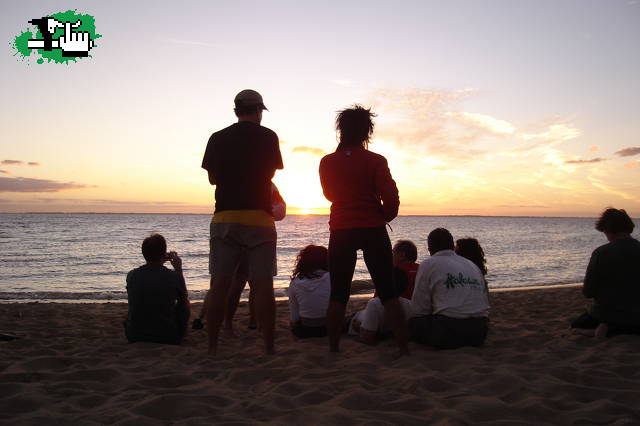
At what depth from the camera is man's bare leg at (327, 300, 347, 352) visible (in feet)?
12.7

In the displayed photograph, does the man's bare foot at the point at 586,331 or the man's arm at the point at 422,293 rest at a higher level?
the man's arm at the point at 422,293

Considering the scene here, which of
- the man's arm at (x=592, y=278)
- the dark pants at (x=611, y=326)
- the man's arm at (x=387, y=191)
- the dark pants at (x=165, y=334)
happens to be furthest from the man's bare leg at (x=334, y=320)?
the dark pants at (x=611, y=326)

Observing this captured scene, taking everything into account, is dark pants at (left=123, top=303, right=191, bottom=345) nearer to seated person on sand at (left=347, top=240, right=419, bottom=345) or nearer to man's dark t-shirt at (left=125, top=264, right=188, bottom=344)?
man's dark t-shirt at (left=125, top=264, right=188, bottom=344)

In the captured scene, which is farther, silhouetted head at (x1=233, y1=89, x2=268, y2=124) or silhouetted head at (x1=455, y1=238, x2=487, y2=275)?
silhouetted head at (x1=455, y1=238, x2=487, y2=275)

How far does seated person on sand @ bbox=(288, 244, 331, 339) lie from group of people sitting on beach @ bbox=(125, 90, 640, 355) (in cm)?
53

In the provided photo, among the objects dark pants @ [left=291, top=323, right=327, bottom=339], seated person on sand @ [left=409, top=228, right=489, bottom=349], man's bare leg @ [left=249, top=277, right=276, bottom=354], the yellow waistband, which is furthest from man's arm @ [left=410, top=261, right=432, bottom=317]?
the yellow waistband

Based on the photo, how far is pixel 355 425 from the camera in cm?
224

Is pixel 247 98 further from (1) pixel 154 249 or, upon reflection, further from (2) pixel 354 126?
(1) pixel 154 249

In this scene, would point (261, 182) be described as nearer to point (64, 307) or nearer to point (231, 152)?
point (231, 152)

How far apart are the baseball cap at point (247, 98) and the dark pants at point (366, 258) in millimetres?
1300

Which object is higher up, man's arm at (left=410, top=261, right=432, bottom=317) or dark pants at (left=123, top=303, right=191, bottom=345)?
man's arm at (left=410, top=261, right=432, bottom=317)

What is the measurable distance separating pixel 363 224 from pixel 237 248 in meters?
1.05

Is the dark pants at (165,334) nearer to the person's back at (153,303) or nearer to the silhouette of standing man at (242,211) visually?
the person's back at (153,303)

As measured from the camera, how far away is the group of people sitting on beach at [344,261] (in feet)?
12.2
